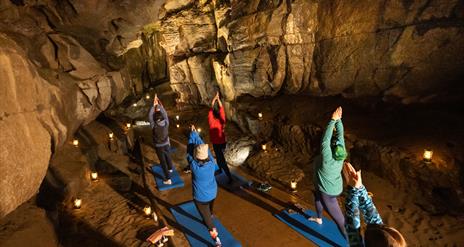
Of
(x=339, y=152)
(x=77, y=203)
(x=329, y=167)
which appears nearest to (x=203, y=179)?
(x=329, y=167)

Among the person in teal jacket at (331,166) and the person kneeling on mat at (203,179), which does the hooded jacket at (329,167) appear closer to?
the person in teal jacket at (331,166)

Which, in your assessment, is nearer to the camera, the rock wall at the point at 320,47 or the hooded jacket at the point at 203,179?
the hooded jacket at the point at 203,179

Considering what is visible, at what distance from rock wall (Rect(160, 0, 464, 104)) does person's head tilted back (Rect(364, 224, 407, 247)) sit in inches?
277

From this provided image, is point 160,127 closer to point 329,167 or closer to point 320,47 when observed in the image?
point 329,167

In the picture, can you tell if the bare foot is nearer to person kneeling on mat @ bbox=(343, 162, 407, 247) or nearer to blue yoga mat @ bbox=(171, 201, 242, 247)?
blue yoga mat @ bbox=(171, 201, 242, 247)

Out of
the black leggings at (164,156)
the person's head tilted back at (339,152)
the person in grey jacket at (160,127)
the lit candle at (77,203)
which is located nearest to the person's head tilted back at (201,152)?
the person's head tilted back at (339,152)

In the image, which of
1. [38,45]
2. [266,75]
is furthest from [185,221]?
[38,45]

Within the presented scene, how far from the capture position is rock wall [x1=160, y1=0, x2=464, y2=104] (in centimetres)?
784

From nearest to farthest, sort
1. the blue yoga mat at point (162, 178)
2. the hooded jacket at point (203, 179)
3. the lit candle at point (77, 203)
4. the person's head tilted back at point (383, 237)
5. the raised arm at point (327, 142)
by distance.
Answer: the person's head tilted back at point (383, 237), the raised arm at point (327, 142), the hooded jacket at point (203, 179), the lit candle at point (77, 203), the blue yoga mat at point (162, 178)

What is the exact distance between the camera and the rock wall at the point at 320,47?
784cm

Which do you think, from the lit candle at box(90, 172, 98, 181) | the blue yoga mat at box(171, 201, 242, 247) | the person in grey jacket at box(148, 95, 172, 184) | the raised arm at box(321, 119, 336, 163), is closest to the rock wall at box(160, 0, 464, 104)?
the raised arm at box(321, 119, 336, 163)

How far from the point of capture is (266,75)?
12.1 metres

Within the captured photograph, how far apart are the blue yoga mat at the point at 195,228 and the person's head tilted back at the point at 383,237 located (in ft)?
10.3

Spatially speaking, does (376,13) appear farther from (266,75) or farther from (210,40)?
(210,40)
